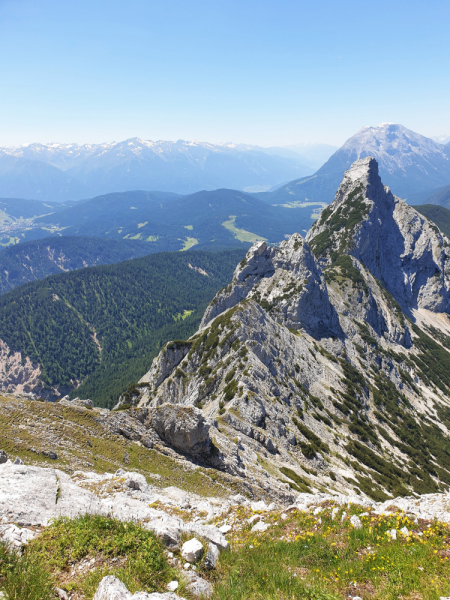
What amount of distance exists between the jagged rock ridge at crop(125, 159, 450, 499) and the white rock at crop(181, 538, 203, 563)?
2800 cm

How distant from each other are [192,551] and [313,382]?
77.5 meters

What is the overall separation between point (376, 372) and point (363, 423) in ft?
132

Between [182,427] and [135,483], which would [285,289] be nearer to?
[182,427]

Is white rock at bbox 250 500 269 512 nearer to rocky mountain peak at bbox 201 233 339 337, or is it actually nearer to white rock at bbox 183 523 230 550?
white rock at bbox 183 523 230 550

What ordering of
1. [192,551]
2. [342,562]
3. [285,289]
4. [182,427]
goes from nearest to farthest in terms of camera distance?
[192,551]
[342,562]
[182,427]
[285,289]

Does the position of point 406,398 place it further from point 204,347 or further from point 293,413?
point 204,347

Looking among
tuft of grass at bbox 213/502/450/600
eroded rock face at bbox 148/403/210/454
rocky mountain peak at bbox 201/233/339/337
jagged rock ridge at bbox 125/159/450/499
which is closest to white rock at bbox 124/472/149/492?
tuft of grass at bbox 213/502/450/600

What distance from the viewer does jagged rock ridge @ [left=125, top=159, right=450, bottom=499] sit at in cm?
5491

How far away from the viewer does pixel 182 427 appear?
36.6 meters

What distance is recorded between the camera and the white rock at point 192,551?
11812 mm

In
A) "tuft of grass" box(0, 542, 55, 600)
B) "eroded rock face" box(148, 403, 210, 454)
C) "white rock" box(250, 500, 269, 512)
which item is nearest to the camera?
"tuft of grass" box(0, 542, 55, 600)

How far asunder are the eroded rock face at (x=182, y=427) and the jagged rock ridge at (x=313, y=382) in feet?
13.8

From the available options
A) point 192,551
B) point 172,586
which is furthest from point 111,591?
point 192,551

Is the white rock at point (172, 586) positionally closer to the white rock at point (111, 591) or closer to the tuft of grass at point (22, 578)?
the white rock at point (111, 591)
